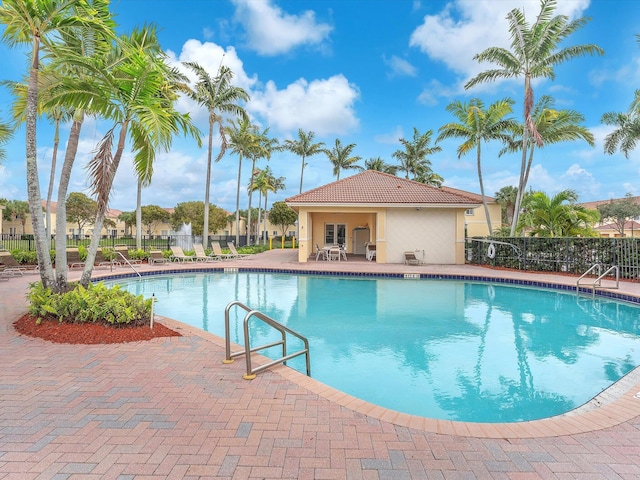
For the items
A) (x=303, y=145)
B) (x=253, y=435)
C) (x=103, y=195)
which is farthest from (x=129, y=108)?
(x=303, y=145)

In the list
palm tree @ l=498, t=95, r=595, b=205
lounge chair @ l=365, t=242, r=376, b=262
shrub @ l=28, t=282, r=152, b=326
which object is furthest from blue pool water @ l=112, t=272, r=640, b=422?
palm tree @ l=498, t=95, r=595, b=205

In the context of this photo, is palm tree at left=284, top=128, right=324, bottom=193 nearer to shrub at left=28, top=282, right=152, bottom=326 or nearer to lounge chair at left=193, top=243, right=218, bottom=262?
lounge chair at left=193, top=243, right=218, bottom=262

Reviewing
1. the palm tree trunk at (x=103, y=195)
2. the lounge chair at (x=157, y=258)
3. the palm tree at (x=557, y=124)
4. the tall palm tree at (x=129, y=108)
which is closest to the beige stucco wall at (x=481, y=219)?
the palm tree at (x=557, y=124)

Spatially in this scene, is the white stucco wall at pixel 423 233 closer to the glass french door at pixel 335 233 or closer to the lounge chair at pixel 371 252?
the lounge chair at pixel 371 252

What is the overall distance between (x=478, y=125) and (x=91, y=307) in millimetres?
21707

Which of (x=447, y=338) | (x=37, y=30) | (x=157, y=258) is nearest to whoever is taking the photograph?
(x=37, y=30)

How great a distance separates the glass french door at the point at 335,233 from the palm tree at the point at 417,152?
53.8ft

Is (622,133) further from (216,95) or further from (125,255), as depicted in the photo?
(125,255)

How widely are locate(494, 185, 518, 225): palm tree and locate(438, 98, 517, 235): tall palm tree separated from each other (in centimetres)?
→ 1553

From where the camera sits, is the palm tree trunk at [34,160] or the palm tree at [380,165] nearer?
the palm tree trunk at [34,160]

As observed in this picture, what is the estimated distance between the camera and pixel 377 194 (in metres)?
20.1

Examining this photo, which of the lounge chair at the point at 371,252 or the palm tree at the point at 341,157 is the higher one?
the palm tree at the point at 341,157

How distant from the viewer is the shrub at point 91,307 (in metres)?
5.78

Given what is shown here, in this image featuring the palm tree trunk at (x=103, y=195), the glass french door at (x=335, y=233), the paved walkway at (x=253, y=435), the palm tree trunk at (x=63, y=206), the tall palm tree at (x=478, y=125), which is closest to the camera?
the paved walkway at (x=253, y=435)
